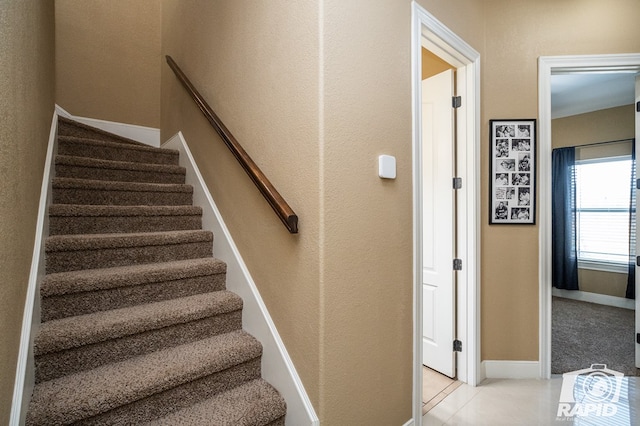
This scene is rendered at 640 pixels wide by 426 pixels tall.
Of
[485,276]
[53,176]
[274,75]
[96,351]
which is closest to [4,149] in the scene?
[96,351]

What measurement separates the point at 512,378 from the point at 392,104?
2314 millimetres

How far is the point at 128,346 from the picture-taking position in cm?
148

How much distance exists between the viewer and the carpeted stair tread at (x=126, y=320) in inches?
52.4

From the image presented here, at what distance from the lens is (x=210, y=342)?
165cm

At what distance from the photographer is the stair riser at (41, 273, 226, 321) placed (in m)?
1.51

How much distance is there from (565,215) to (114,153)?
20.0 feet

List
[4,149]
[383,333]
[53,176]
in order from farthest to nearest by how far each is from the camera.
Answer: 1. [53,176]
2. [383,333]
3. [4,149]

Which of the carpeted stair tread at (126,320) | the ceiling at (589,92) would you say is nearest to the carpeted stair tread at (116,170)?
the carpeted stair tread at (126,320)

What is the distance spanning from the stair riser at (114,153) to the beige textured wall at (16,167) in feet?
2.80

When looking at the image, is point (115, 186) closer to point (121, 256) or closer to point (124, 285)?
point (121, 256)

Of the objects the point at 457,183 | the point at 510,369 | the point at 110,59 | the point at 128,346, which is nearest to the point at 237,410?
the point at 128,346

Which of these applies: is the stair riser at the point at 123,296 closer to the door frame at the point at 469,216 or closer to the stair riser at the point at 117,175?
the stair riser at the point at 117,175

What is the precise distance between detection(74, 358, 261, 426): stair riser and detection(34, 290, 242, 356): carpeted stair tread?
0.32 meters

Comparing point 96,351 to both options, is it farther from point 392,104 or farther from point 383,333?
point 392,104
